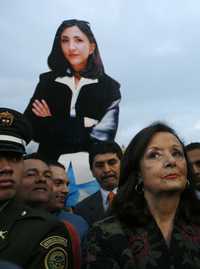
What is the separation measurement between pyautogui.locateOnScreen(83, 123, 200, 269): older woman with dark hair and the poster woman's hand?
277cm

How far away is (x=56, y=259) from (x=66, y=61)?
137 inches

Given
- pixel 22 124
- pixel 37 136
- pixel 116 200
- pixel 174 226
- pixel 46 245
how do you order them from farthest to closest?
pixel 37 136 → pixel 22 124 → pixel 116 200 → pixel 174 226 → pixel 46 245

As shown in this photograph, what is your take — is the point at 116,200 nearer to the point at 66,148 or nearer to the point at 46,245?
the point at 46,245

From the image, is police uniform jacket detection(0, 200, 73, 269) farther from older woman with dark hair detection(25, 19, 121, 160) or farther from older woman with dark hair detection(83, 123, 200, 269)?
older woman with dark hair detection(25, 19, 121, 160)

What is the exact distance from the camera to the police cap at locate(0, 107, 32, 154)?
259 centimetres

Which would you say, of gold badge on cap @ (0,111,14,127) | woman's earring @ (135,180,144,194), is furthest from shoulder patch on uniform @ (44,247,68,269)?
gold badge on cap @ (0,111,14,127)

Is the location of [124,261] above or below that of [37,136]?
below

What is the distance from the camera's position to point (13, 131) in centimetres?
273

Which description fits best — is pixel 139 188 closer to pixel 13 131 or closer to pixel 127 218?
pixel 127 218

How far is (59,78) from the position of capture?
5398 millimetres

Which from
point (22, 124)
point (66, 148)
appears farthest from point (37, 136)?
point (22, 124)

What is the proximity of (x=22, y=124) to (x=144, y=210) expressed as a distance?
0.87m

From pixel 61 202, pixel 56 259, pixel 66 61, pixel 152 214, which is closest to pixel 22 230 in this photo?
pixel 56 259

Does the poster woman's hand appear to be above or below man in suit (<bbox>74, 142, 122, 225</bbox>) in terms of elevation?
above
